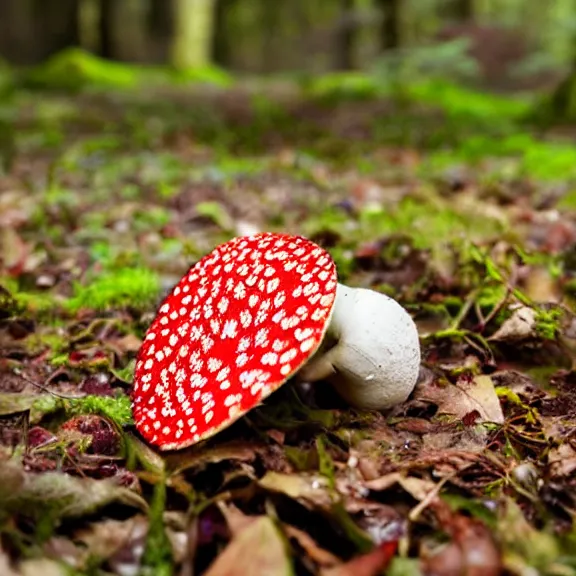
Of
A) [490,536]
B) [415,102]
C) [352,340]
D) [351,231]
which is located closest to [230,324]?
[352,340]

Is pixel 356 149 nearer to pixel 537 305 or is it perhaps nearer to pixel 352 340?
pixel 537 305

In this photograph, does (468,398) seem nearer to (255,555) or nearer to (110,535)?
(255,555)

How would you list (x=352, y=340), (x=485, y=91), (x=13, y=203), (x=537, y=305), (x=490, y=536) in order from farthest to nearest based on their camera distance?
1. (x=485, y=91)
2. (x=13, y=203)
3. (x=537, y=305)
4. (x=352, y=340)
5. (x=490, y=536)

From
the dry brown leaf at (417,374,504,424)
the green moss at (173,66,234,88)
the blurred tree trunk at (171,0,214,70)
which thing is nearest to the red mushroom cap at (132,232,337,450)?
the dry brown leaf at (417,374,504,424)

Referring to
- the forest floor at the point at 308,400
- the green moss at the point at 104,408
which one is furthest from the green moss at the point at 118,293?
the green moss at the point at 104,408

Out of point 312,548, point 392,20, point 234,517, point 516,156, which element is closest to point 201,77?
point 392,20

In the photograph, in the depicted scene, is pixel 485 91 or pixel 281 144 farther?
pixel 485 91

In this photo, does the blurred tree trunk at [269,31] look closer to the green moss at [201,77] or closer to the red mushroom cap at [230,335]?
the green moss at [201,77]
